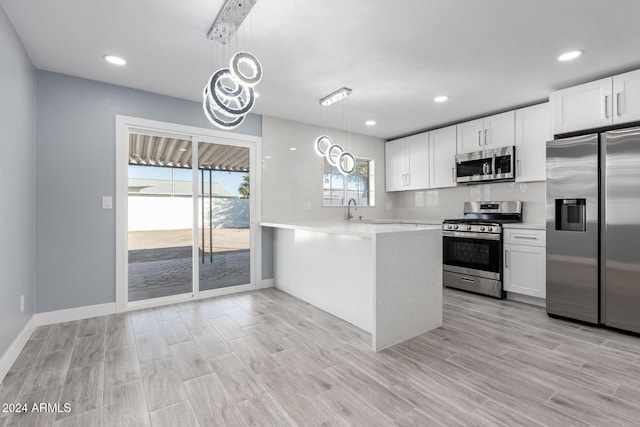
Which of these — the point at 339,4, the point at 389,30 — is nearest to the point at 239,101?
the point at 339,4

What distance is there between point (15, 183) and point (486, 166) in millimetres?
5004

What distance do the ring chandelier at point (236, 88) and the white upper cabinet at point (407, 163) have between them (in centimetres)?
359

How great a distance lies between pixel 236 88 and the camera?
216 centimetres

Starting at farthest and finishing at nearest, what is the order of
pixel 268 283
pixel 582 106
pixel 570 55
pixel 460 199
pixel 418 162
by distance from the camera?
pixel 418 162, pixel 460 199, pixel 268 283, pixel 582 106, pixel 570 55

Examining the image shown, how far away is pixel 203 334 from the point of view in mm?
2717

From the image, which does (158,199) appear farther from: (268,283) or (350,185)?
(350,185)

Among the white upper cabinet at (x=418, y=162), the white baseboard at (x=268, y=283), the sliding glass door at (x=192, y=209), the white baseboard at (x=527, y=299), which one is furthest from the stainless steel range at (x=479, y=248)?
the sliding glass door at (x=192, y=209)

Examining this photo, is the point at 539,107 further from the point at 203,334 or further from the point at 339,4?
the point at 203,334

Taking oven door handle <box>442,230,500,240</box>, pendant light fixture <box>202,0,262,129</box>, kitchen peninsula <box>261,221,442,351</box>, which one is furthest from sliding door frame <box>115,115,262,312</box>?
oven door handle <box>442,230,500,240</box>

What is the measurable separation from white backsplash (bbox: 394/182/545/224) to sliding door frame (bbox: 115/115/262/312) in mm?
2937

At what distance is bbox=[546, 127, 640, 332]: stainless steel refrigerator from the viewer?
8.83 feet

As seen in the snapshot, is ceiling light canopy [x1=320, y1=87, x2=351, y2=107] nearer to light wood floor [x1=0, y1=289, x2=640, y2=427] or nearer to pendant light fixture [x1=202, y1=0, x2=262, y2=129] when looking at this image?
pendant light fixture [x1=202, y1=0, x2=262, y2=129]

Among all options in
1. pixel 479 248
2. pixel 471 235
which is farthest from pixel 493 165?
pixel 479 248

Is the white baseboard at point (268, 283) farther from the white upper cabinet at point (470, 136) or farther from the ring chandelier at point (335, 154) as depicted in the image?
the white upper cabinet at point (470, 136)
